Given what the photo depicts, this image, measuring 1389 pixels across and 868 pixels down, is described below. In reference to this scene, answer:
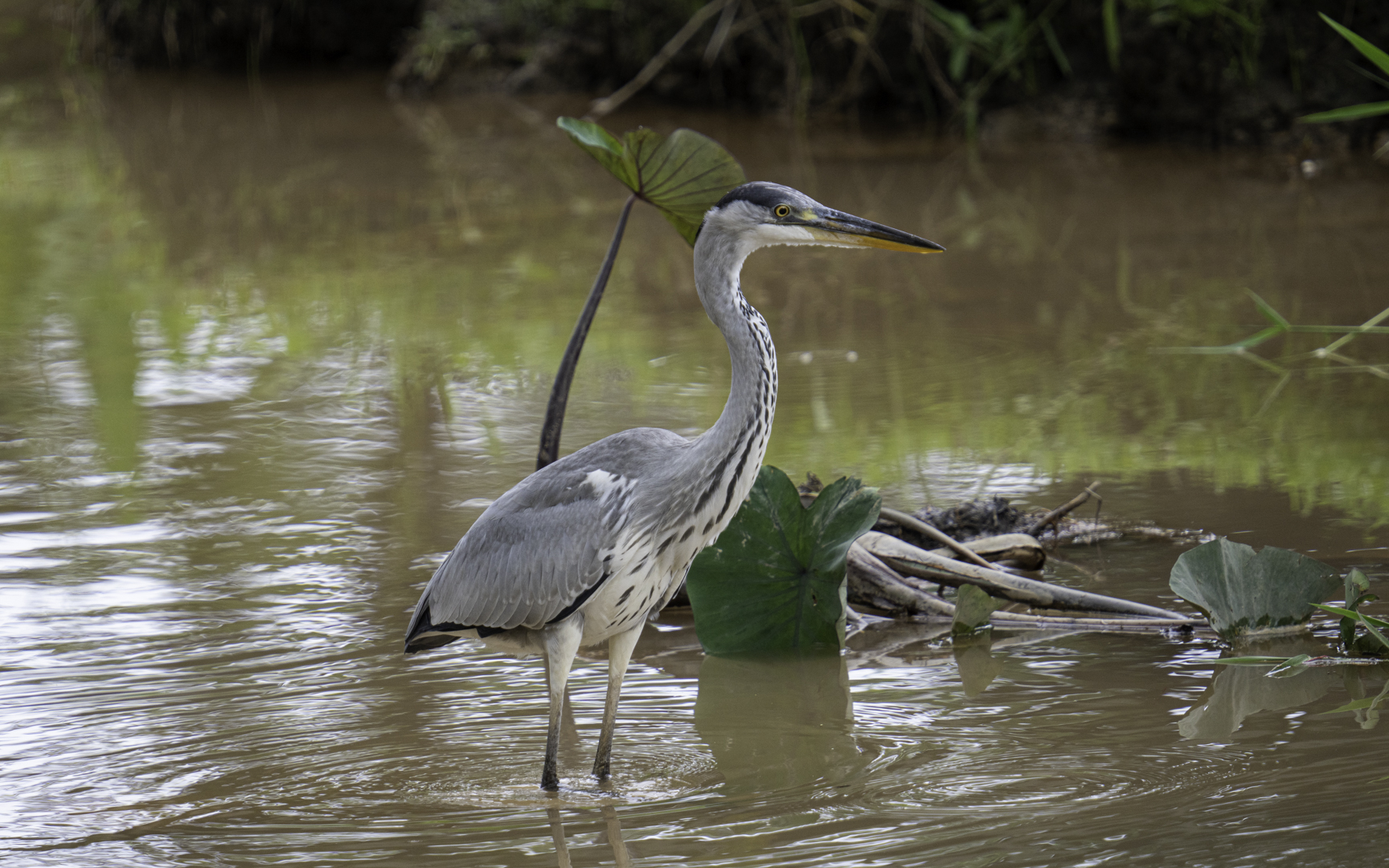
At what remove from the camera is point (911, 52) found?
1232cm

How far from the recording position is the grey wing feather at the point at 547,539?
10.9ft

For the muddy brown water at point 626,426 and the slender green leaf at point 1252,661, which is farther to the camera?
the slender green leaf at point 1252,661

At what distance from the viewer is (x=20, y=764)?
11.6 feet

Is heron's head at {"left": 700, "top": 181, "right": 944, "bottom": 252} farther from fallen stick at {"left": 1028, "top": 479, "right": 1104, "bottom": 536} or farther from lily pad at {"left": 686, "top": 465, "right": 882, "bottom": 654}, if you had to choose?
fallen stick at {"left": 1028, "top": 479, "right": 1104, "bottom": 536}

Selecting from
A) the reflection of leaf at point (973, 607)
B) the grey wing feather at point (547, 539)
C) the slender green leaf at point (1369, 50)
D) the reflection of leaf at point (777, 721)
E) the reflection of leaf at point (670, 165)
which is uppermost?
the slender green leaf at point (1369, 50)

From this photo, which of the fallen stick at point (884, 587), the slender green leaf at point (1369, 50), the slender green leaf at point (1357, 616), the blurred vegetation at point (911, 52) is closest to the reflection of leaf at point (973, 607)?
the fallen stick at point (884, 587)

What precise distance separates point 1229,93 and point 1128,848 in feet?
30.8

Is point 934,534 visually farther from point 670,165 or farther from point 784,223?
point 784,223

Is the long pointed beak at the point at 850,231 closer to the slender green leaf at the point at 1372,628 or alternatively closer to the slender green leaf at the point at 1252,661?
the slender green leaf at the point at 1252,661

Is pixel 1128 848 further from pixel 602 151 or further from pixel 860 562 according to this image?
pixel 602 151

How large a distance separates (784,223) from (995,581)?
149cm

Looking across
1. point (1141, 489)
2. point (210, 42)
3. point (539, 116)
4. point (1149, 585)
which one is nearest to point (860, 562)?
point (1149, 585)

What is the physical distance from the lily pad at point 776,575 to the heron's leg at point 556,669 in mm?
771

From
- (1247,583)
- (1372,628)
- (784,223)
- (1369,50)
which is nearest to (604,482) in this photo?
(784,223)
